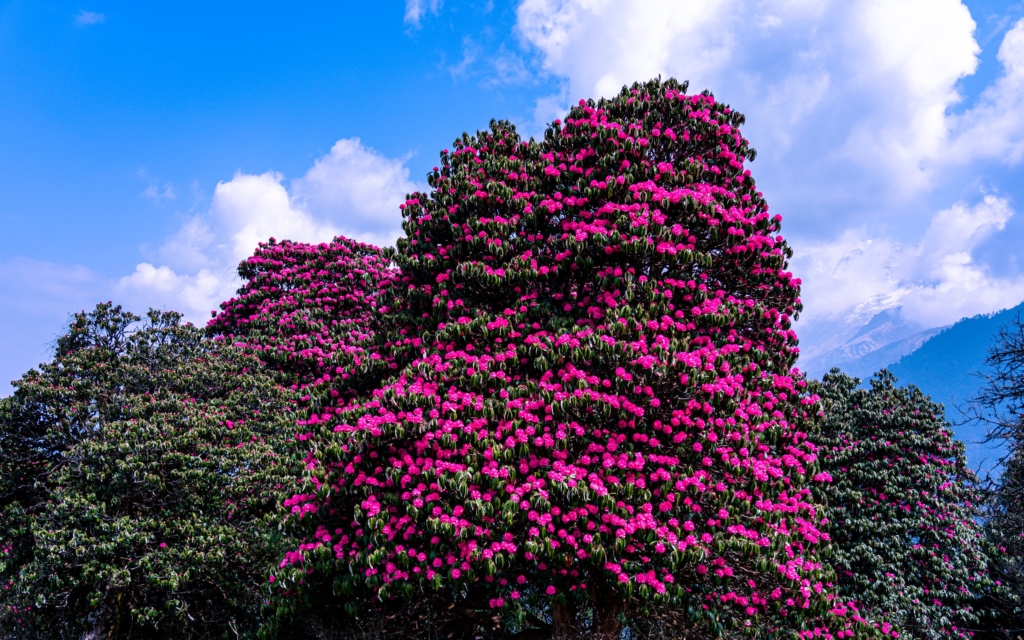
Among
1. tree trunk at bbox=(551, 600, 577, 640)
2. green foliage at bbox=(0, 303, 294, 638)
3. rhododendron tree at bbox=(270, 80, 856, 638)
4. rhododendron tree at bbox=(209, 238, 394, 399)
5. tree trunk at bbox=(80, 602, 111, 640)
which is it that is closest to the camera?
rhododendron tree at bbox=(270, 80, 856, 638)

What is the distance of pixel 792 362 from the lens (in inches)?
448

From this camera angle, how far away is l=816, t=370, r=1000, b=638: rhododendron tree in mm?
17453

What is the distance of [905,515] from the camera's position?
18.2m

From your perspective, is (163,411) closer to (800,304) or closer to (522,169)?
(522,169)

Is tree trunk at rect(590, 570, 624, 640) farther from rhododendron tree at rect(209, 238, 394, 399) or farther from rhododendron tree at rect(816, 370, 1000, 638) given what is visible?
rhododendron tree at rect(816, 370, 1000, 638)

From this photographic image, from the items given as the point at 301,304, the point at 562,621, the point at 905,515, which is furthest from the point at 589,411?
the point at 301,304

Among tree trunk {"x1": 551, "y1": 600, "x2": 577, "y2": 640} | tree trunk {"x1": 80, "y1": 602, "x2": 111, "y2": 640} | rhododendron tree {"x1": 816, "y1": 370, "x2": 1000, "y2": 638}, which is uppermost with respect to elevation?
rhododendron tree {"x1": 816, "y1": 370, "x2": 1000, "y2": 638}

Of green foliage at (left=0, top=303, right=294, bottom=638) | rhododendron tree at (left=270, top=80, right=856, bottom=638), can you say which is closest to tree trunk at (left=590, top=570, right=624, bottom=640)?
rhododendron tree at (left=270, top=80, right=856, bottom=638)

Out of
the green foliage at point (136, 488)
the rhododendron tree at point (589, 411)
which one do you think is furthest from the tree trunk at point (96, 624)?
the rhododendron tree at point (589, 411)

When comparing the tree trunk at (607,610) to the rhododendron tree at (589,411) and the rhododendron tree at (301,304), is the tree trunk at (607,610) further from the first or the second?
the rhododendron tree at (301,304)

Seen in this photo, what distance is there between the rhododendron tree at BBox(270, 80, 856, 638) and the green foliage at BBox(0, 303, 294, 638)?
464 cm

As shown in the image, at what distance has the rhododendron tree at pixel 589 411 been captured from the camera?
28.2 feet

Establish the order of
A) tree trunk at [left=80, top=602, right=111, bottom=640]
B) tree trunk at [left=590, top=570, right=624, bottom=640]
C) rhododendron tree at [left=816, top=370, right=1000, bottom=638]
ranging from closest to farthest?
tree trunk at [left=590, top=570, right=624, bottom=640], tree trunk at [left=80, top=602, right=111, bottom=640], rhododendron tree at [left=816, top=370, right=1000, bottom=638]

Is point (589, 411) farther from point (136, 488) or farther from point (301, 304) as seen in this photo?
point (301, 304)
